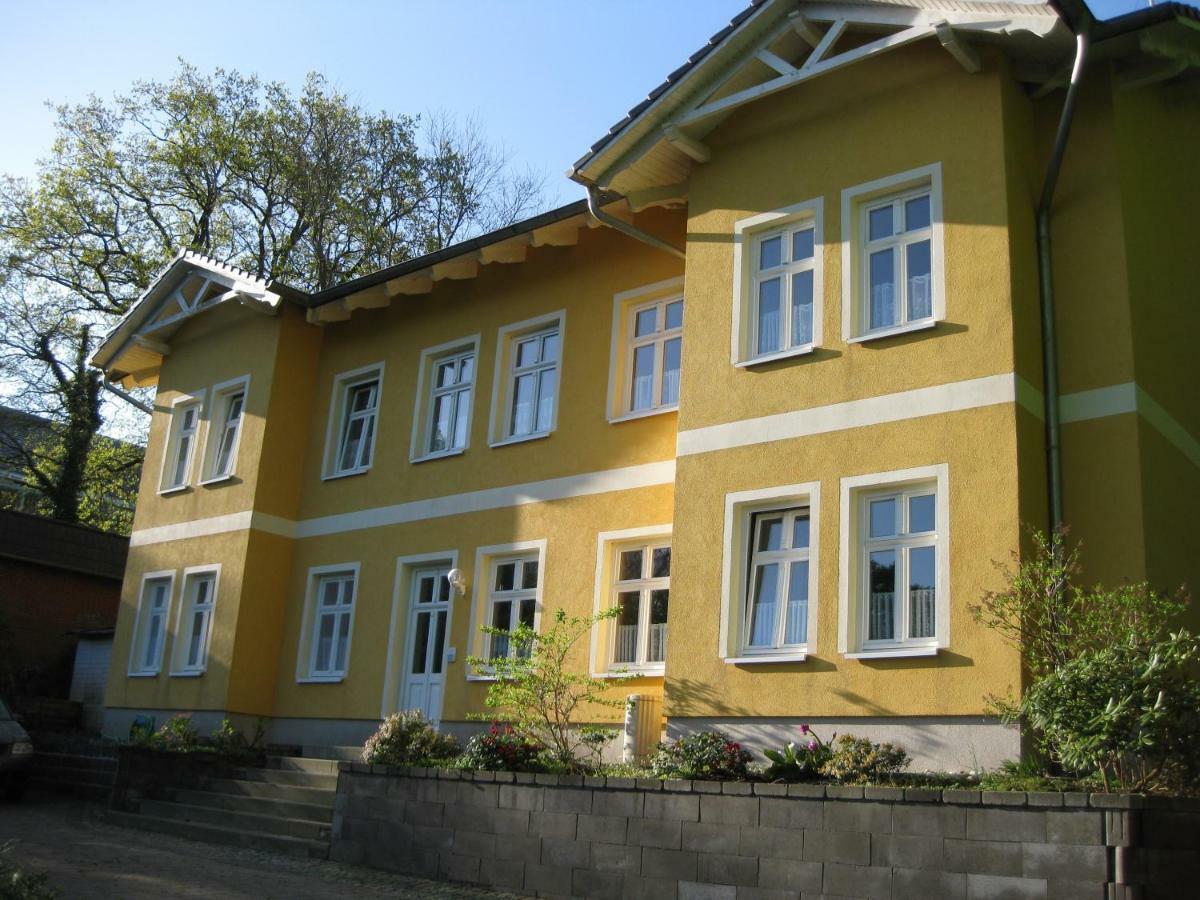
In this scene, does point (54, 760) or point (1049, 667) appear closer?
point (1049, 667)

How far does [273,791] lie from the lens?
582 inches

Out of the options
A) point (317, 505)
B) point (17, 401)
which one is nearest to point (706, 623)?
point (317, 505)

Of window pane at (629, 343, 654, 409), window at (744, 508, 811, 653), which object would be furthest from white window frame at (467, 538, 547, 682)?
window at (744, 508, 811, 653)

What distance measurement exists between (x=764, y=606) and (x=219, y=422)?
1169 cm

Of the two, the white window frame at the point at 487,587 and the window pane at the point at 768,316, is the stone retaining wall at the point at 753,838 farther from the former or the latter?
the window pane at the point at 768,316

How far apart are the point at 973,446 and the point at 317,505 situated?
11.2 m

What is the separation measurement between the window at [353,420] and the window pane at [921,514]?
9.65 m

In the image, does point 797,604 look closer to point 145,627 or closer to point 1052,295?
point 1052,295

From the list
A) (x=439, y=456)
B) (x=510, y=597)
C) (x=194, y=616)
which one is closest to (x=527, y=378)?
(x=439, y=456)

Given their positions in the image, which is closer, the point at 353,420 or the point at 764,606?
the point at 764,606

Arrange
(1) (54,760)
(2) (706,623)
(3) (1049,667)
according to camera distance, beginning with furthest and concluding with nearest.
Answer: (1) (54,760), (2) (706,623), (3) (1049,667)

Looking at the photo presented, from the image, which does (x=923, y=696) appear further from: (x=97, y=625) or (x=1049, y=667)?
(x=97, y=625)

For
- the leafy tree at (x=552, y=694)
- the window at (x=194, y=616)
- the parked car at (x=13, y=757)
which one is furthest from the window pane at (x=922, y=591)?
the window at (x=194, y=616)

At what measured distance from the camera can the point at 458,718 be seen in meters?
15.9
